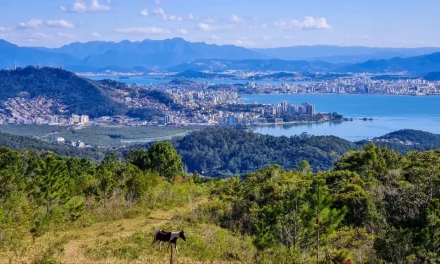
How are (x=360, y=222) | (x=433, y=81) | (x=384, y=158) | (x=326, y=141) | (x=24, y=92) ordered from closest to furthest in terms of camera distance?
1. (x=360, y=222)
2. (x=384, y=158)
3. (x=326, y=141)
4. (x=24, y=92)
5. (x=433, y=81)

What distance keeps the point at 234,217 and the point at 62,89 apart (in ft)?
250

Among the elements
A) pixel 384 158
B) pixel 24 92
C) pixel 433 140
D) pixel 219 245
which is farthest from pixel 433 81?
pixel 219 245

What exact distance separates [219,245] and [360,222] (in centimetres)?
278

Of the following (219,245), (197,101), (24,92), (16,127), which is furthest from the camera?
(197,101)

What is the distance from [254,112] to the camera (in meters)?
72.7

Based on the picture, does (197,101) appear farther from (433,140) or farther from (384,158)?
(384,158)

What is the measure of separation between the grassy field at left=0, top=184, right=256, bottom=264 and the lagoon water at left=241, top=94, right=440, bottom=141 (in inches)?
1744

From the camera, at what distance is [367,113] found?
71625 mm

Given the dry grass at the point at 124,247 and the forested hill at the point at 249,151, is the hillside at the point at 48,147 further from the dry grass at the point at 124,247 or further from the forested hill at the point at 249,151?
the dry grass at the point at 124,247

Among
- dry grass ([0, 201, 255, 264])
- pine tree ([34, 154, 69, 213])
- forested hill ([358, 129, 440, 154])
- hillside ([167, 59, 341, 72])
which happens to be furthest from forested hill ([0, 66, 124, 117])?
hillside ([167, 59, 341, 72])

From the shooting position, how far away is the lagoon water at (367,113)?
56.2 metres

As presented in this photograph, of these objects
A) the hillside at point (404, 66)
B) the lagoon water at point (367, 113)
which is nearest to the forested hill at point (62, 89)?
the lagoon water at point (367, 113)

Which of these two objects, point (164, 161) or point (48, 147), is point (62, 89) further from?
point (164, 161)

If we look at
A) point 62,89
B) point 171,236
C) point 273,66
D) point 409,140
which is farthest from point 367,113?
point 273,66
